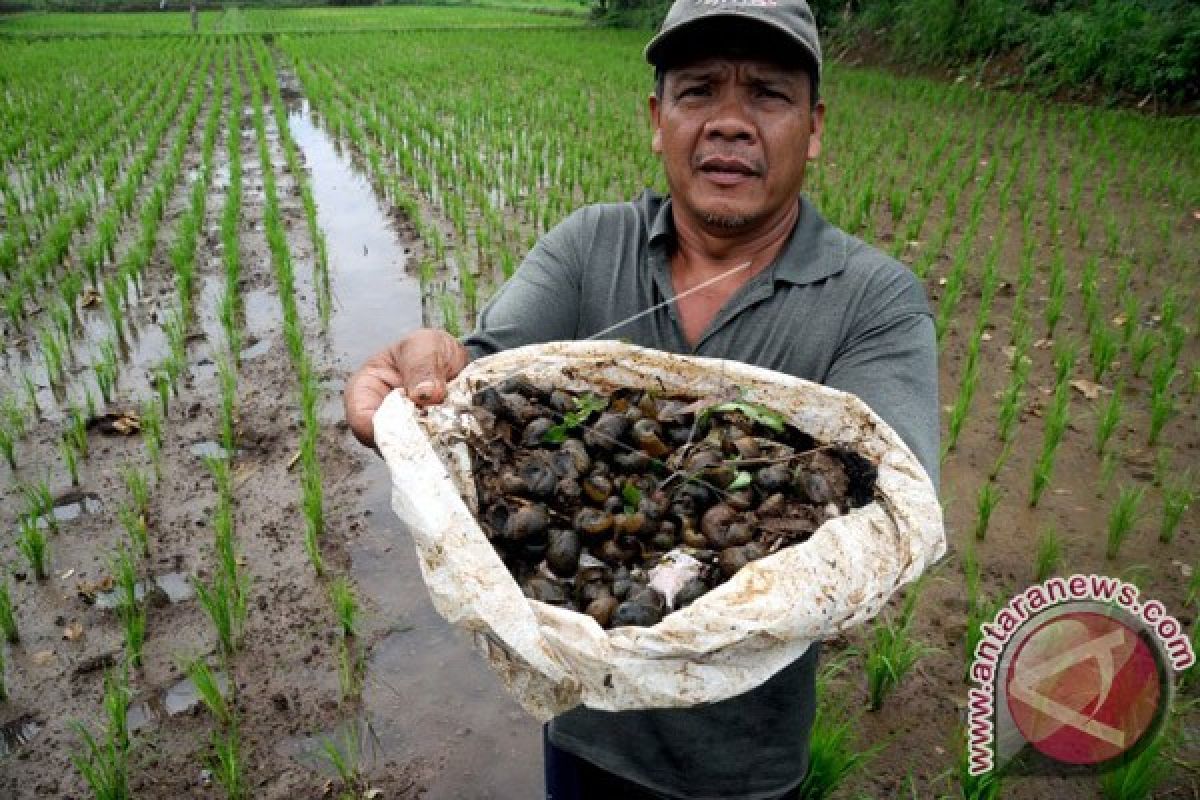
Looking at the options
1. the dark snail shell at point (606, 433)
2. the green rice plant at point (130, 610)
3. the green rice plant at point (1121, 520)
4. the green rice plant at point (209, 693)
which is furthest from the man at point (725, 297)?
the green rice plant at point (1121, 520)

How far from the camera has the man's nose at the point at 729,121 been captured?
5.34ft

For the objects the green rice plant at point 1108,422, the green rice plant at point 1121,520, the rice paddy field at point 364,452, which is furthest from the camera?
the green rice plant at point 1108,422

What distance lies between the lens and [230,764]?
2.17m

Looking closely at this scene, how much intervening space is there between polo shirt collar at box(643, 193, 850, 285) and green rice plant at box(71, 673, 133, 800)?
6.28 feet

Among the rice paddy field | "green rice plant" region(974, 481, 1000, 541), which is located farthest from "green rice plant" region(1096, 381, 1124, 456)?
"green rice plant" region(974, 481, 1000, 541)

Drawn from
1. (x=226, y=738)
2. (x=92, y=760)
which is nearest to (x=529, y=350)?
(x=226, y=738)

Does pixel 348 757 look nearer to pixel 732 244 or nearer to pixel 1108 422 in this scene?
pixel 732 244

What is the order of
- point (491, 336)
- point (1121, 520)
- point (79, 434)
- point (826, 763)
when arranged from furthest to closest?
point (79, 434) < point (1121, 520) < point (826, 763) < point (491, 336)

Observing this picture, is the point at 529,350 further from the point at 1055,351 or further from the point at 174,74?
the point at 174,74

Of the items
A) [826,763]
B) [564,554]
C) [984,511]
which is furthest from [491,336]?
[984,511]

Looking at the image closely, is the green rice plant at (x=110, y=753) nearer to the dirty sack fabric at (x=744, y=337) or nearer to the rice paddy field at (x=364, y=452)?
the rice paddy field at (x=364, y=452)

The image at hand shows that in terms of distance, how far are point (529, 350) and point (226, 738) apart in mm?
1707

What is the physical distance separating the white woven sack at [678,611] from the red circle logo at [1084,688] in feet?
2.51

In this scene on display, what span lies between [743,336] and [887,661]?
1321 millimetres
